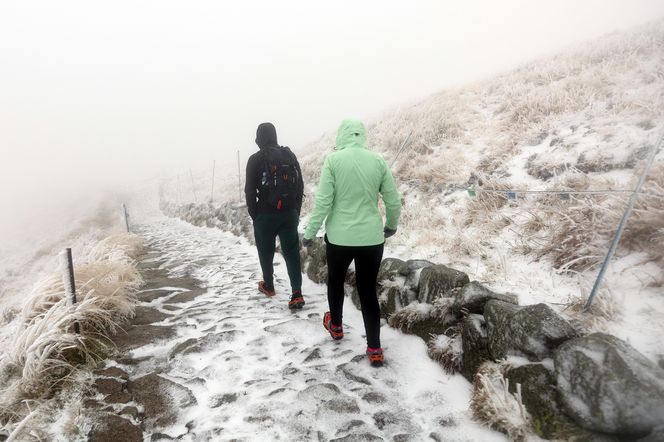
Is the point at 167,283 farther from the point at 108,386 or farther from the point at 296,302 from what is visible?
the point at 108,386

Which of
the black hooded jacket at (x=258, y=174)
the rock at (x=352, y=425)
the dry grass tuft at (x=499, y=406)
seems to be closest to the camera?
the dry grass tuft at (x=499, y=406)

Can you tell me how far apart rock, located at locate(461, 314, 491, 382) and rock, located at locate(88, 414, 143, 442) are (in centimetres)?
263

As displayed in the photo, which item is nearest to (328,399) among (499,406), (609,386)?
(499,406)

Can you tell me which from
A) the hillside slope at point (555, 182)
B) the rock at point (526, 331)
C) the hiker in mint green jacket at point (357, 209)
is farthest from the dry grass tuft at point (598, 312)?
the hiker in mint green jacket at point (357, 209)

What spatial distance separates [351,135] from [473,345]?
84.9 inches

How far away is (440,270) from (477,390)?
128cm

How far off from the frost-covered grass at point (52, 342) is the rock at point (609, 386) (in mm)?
3616

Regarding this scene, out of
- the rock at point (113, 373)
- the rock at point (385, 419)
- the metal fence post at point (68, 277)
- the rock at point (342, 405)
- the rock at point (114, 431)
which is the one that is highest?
the metal fence post at point (68, 277)

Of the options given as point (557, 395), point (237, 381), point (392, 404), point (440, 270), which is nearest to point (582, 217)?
point (440, 270)

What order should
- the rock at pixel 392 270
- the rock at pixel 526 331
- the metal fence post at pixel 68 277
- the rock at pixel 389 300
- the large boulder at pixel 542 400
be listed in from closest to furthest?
the large boulder at pixel 542 400
the rock at pixel 526 331
the metal fence post at pixel 68 277
the rock at pixel 389 300
the rock at pixel 392 270

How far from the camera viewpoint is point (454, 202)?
5.69 metres

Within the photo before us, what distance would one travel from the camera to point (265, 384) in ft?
9.71

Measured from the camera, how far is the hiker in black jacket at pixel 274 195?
4270mm

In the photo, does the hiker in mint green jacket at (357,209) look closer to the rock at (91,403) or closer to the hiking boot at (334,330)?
the hiking boot at (334,330)
